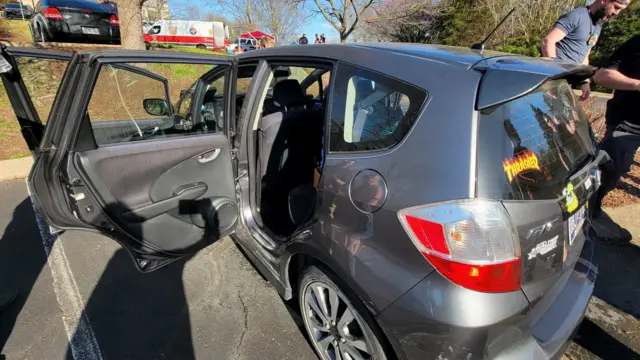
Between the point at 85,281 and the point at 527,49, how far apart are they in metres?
16.8

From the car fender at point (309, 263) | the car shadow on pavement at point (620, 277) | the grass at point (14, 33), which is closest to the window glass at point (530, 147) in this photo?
the car fender at point (309, 263)

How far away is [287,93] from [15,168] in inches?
180

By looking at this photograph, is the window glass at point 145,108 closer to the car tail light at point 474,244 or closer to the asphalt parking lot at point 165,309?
the asphalt parking lot at point 165,309

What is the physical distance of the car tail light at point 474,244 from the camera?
112 centimetres

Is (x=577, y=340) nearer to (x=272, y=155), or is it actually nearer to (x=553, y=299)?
(x=553, y=299)

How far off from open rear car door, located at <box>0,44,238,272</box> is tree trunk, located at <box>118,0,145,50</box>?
528 centimetres

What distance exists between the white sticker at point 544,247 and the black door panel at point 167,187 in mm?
1864

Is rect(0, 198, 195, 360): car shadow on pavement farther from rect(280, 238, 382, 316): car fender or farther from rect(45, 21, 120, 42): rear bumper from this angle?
rect(45, 21, 120, 42): rear bumper

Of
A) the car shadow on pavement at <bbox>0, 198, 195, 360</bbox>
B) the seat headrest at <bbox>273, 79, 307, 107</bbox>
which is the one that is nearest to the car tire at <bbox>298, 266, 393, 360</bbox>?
the car shadow on pavement at <bbox>0, 198, 195, 360</bbox>

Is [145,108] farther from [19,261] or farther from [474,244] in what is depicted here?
[474,244]

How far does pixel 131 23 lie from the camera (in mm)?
6699

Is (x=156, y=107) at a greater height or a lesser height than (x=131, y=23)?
lesser

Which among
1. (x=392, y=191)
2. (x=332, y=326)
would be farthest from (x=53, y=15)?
(x=392, y=191)

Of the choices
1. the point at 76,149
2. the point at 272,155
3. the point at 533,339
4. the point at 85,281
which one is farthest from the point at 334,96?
the point at 85,281
